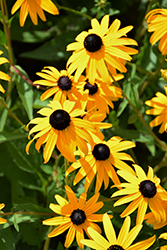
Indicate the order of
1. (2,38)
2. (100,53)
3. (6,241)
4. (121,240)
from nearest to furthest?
(121,240)
(100,53)
(6,241)
(2,38)

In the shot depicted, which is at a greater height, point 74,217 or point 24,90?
point 24,90

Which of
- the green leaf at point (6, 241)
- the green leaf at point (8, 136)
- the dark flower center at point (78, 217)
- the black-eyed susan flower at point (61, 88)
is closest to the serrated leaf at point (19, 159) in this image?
the green leaf at point (8, 136)

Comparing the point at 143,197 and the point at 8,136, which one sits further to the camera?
the point at 8,136

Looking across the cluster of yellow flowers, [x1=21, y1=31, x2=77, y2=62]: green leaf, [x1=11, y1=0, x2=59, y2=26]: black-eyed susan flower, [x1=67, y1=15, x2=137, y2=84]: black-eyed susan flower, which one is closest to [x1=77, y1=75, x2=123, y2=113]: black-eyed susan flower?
the cluster of yellow flowers

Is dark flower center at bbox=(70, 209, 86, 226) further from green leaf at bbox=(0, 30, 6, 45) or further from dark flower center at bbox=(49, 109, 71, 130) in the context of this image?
green leaf at bbox=(0, 30, 6, 45)

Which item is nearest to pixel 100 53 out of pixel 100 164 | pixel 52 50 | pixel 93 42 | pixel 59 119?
pixel 93 42

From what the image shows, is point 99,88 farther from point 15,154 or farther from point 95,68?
point 15,154

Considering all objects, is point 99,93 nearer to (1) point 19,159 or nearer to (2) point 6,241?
(1) point 19,159

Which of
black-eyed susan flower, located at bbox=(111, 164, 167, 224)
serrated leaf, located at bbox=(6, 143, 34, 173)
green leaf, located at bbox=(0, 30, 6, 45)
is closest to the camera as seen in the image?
black-eyed susan flower, located at bbox=(111, 164, 167, 224)

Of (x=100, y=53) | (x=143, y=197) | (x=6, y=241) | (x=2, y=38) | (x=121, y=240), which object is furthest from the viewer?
(x=2, y=38)

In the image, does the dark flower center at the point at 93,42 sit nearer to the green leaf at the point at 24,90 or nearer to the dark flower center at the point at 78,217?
the green leaf at the point at 24,90
